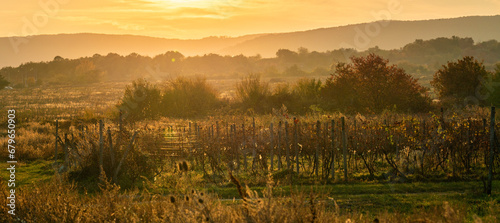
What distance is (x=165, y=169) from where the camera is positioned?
1678 cm

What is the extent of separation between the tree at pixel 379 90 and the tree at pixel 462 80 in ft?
4.86

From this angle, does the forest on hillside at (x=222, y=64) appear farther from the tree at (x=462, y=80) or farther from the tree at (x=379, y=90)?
the tree at (x=379, y=90)

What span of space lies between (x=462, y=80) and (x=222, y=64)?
94.4 m

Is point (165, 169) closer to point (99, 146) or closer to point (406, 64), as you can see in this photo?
point (99, 146)

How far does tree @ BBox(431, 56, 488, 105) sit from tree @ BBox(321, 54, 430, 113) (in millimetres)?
1482

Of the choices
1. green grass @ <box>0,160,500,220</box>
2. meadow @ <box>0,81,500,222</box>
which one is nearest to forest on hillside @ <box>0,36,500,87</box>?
meadow @ <box>0,81,500,222</box>

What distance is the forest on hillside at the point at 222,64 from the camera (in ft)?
312

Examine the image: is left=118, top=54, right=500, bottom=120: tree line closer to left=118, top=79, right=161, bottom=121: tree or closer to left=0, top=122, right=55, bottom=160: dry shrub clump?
left=118, top=79, right=161, bottom=121: tree

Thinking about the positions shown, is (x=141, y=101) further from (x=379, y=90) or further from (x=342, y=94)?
(x=379, y=90)

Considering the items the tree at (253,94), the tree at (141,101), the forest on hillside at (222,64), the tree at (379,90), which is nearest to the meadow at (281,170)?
the tree at (379,90)

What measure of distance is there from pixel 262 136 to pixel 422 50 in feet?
352

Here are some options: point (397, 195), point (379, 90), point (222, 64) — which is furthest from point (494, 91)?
point (222, 64)

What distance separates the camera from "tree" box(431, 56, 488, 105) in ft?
102

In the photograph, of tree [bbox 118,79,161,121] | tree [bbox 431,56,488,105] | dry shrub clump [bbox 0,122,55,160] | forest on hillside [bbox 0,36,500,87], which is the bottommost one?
dry shrub clump [bbox 0,122,55,160]
